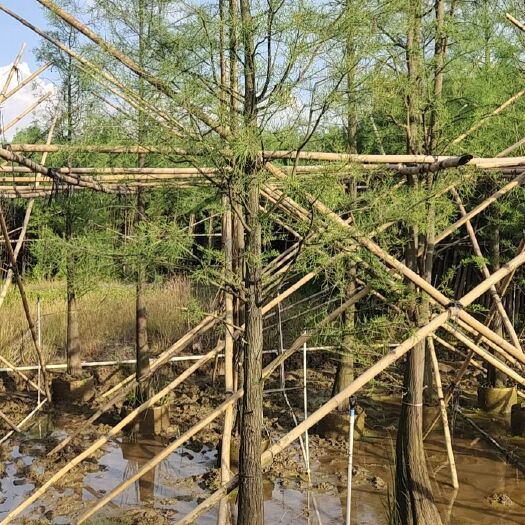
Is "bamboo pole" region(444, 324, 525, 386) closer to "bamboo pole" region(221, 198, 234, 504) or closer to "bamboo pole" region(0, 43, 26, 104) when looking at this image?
"bamboo pole" region(221, 198, 234, 504)

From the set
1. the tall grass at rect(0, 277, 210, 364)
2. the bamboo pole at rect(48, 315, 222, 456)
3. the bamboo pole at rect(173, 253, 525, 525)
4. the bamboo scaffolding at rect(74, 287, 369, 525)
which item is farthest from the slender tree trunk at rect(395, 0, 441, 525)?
the tall grass at rect(0, 277, 210, 364)

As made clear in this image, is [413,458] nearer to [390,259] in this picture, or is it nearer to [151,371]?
[390,259]

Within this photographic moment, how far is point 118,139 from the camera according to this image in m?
4.30

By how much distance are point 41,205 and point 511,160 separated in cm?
742

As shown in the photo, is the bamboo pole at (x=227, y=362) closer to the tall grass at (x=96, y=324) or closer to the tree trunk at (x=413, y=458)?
the tree trunk at (x=413, y=458)

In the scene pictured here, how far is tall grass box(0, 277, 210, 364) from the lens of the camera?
34.8 ft

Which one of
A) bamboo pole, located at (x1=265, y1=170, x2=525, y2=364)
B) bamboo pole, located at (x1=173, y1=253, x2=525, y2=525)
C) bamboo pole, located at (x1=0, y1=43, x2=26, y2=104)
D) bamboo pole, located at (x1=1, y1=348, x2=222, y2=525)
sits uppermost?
bamboo pole, located at (x1=0, y1=43, x2=26, y2=104)

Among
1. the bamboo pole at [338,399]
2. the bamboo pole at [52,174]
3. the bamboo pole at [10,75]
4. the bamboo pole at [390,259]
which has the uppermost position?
the bamboo pole at [10,75]

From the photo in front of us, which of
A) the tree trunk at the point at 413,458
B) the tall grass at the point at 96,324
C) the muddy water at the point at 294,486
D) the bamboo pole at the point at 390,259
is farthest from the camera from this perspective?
the tall grass at the point at 96,324

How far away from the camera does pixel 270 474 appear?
6926 mm

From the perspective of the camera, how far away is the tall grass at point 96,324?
1062 cm

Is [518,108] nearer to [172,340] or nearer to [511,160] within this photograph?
[511,160]

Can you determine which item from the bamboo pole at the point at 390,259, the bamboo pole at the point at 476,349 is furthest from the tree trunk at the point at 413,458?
the bamboo pole at the point at 390,259

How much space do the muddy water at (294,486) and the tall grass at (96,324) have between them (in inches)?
114
